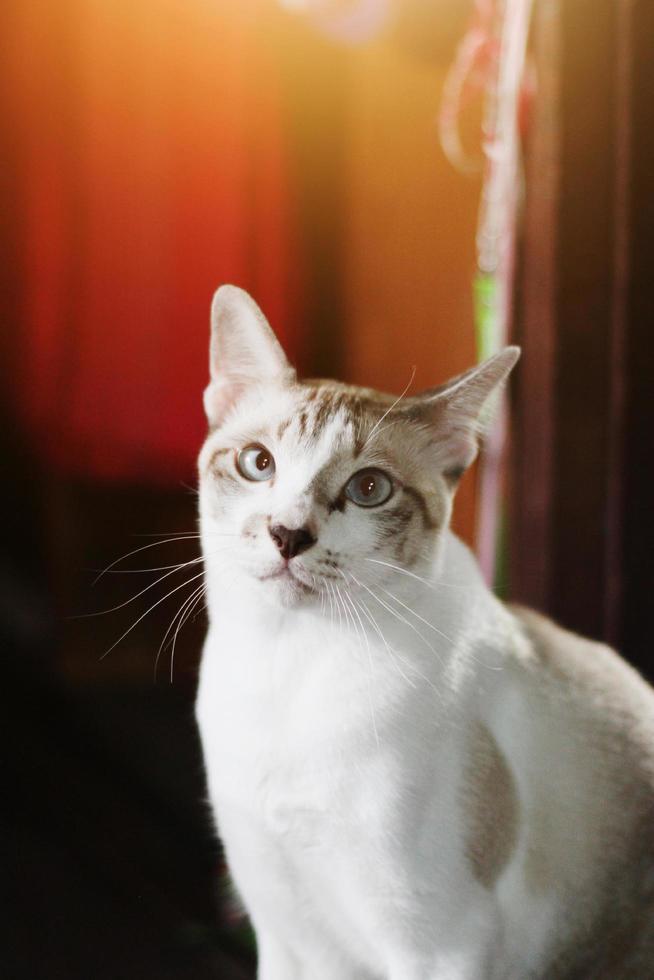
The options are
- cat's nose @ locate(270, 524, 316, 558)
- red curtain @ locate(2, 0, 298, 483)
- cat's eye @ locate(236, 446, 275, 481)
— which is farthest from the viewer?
red curtain @ locate(2, 0, 298, 483)

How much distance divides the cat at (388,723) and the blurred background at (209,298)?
1.50ft

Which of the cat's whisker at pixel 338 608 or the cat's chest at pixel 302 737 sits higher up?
the cat's whisker at pixel 338 608

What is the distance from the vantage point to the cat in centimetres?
91

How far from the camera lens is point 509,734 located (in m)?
0.99

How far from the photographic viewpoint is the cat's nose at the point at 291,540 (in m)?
0.89

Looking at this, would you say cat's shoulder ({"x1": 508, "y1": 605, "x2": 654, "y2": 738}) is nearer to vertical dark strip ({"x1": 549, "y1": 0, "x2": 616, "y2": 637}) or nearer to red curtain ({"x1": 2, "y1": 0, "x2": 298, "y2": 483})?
vertical dark strip ({"x1": 549, "y1": 0, "x2": 616, "y2": 637})

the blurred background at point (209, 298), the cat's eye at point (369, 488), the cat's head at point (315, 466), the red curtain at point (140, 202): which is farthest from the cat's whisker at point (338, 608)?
the red curtain at point (140, 202)

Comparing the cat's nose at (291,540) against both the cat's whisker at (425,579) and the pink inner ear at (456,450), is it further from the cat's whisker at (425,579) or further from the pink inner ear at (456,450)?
the pink inner ear at (456,450)

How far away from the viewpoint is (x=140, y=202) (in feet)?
6.20

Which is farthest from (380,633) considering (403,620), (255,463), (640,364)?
(640,364)

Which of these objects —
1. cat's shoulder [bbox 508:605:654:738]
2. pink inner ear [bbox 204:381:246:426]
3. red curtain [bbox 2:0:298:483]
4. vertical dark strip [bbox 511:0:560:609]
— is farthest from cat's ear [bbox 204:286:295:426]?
red curtain [bbox 2:0:298:483]

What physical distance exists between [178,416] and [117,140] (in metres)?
0.59

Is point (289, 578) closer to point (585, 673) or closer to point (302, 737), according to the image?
point (302, 737)

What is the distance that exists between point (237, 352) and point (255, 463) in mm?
142
